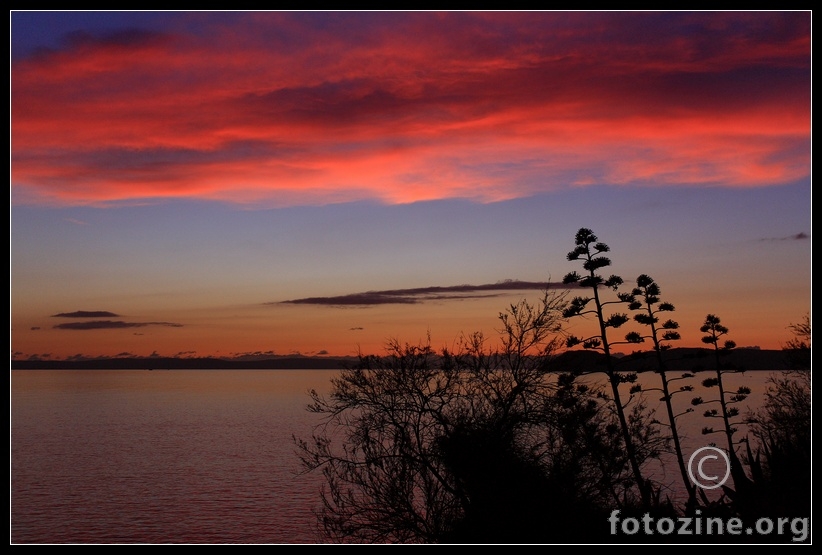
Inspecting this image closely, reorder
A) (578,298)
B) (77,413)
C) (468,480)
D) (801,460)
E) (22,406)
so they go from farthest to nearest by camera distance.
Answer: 1. (22,406)
2. (77,413)
3. (578,298)
4. (468,480)
5. (801,460)

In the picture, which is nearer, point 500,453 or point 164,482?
point 500,453

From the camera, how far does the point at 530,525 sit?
22.1 meters

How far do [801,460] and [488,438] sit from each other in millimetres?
9296

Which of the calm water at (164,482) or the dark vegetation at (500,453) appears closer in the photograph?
the dark vegetation at (500,453)

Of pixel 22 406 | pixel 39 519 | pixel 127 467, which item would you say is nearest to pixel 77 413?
pixel 22 406

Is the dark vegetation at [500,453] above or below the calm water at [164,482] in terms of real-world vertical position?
above

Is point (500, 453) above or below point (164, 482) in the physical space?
above

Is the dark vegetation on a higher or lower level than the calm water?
higher

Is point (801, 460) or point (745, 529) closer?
point (745, 529)

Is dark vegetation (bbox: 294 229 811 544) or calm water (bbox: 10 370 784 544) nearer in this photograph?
dark vegetation (bbox: 294 229 811 544)
